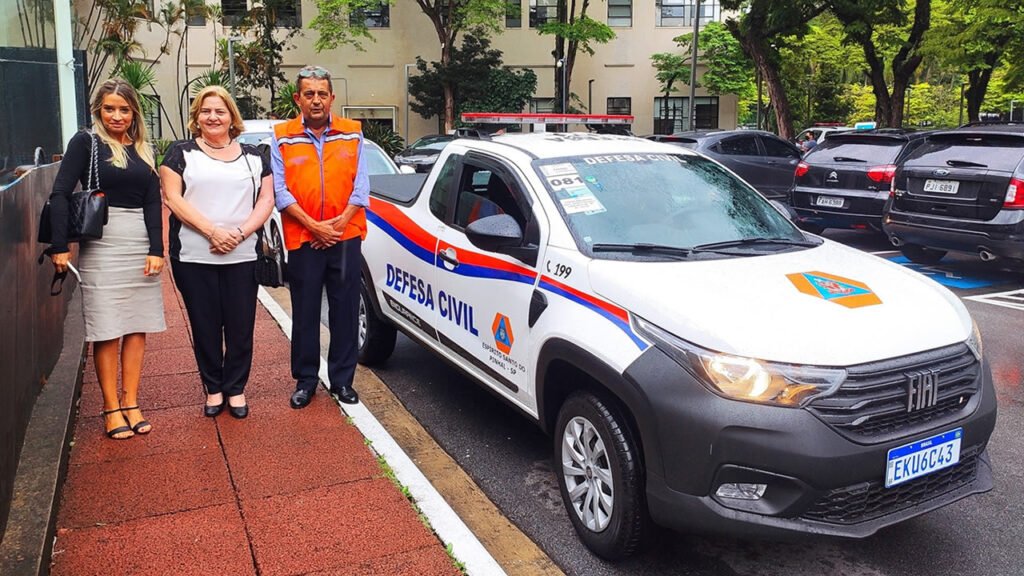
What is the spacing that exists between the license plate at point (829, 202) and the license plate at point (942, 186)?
1892mm

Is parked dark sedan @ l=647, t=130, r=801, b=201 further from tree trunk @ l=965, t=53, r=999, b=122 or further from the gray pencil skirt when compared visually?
the gray pencil skirt

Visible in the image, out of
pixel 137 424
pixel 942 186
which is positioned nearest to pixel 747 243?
pixel 137 424

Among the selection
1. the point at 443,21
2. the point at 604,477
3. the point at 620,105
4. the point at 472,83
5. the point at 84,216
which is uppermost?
the point at 443,21

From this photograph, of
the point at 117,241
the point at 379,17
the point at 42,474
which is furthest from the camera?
the point at 379,17

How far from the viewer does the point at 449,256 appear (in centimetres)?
469

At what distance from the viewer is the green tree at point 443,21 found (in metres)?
28.7

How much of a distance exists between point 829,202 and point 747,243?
25.4 feet

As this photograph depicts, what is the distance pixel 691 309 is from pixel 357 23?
101ft

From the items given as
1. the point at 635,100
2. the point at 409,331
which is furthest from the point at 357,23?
the point at 409,331

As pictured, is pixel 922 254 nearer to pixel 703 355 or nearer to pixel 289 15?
pixel 703 355

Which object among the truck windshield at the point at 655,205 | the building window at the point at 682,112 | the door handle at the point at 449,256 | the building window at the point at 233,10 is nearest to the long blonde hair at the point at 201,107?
the door handle at the point at 449,256

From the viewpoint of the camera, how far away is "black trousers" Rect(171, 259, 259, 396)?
179 inches

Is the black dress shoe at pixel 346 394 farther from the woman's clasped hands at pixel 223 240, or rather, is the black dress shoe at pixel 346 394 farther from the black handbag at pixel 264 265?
the woman's clasped hands at pixel 223 240

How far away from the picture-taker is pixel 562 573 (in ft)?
11.0
